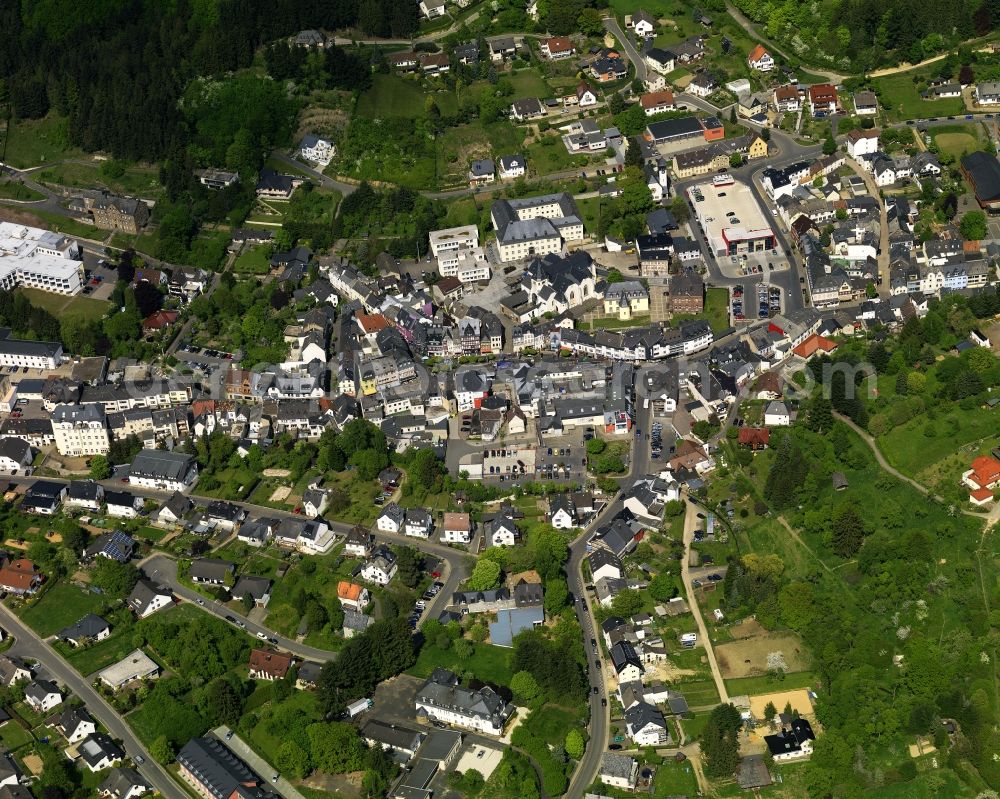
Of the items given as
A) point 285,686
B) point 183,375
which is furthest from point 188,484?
point 285,686

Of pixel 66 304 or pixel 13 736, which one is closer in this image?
pixel 13 736

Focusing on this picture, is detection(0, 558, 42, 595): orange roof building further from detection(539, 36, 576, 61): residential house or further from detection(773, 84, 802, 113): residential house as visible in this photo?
detection(773, 84, 802, 113): residential house

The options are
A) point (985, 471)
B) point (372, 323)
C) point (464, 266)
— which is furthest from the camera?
point (464, 266)

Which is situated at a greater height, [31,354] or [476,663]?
[31,354]

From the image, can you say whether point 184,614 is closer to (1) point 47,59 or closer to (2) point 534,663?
(2) point 534,663

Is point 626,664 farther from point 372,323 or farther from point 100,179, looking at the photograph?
point 100,179

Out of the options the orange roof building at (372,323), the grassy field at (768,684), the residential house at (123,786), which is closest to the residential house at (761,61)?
the orange roof building at (372,323)

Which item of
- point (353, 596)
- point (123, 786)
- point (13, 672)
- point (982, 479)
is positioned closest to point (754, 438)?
point (982, 479)

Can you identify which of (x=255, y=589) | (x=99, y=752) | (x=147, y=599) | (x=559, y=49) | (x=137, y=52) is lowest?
(x=99, y=752)
